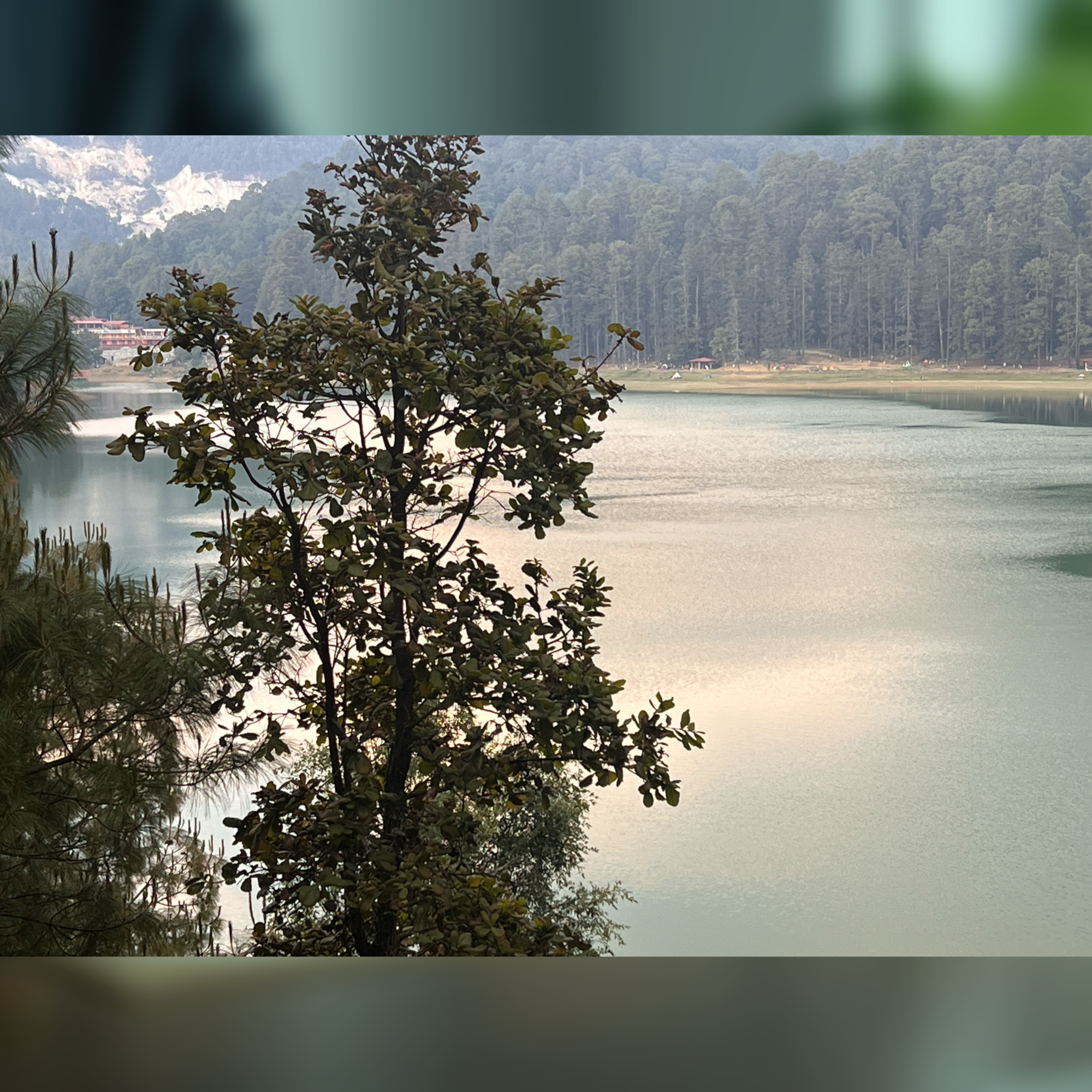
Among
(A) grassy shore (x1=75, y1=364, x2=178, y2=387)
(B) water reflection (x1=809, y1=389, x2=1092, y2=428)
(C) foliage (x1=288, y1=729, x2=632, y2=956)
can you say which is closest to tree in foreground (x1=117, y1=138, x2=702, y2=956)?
(C) foliage (x1=288, y1=729, x2=632, y2=956)

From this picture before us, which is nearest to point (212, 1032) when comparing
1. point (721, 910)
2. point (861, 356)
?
point (721, 910)

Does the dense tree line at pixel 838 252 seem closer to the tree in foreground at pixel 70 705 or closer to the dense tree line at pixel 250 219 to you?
the dense tree line at pixel 250 219

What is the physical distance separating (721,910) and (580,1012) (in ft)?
31.1

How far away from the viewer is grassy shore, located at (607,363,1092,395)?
1096 cm

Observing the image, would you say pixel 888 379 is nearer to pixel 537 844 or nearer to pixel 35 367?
pixel 537 844

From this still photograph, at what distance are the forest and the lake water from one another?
719 millimetres

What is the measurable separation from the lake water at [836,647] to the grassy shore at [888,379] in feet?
0.54

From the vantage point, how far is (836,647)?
12.3 meters

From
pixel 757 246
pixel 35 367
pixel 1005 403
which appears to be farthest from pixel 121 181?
pixel 35 367

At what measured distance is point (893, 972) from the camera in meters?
1.58

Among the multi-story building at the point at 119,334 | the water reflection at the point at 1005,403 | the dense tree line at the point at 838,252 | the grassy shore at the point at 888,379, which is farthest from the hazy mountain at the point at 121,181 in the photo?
the water reflection at the point at 1005,403

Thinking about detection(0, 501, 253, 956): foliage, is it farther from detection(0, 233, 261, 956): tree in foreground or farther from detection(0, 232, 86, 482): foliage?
detection(0, 232, 86, 482): foliage

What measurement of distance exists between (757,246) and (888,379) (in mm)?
1673
